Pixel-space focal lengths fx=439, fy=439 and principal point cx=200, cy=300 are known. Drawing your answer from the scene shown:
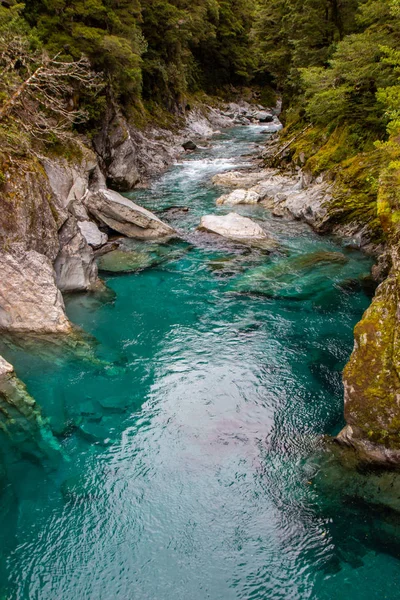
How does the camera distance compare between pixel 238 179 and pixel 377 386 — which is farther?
pixel 238 179

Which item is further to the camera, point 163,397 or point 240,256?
point 240,256

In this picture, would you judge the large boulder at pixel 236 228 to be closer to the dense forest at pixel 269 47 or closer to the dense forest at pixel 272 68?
the dense forest at pixel 272 68

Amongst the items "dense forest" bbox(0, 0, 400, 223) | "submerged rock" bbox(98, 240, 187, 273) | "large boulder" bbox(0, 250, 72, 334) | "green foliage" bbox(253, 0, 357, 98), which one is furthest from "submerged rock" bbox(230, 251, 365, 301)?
"green foliage" bbox(253, 0, 357, 98)

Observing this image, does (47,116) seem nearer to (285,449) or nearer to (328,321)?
(328,321)

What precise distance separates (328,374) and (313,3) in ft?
68.8

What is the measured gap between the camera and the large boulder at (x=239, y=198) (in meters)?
19.7

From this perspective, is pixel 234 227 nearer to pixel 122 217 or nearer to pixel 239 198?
pixel 122 217

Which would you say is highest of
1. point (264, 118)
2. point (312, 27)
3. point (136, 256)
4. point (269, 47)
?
point (269, 47)

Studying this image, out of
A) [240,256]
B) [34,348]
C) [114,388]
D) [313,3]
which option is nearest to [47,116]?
[240,256]

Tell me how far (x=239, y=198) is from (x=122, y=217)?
646cm

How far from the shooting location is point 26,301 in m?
9.53

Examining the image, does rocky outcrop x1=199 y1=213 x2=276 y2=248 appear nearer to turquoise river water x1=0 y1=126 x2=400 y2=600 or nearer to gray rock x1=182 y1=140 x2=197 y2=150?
Result: turquoise river water x1=0 y1=126 x2=400 y2=600

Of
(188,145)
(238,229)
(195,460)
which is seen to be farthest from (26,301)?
(188,145)

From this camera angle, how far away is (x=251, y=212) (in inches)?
735
